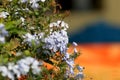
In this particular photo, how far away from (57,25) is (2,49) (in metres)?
0.35

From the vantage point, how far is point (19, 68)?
6.78 feet

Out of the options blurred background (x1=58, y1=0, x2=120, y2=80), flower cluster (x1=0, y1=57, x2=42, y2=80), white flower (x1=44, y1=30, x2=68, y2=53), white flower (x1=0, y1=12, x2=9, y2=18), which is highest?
blurred background (x1=58, y1=0, x2=120, y2=80)

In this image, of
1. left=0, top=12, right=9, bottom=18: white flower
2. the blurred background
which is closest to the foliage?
left=0, top=12, right=9, bottom=18: white flower

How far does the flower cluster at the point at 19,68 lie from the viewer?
2037 millimetres

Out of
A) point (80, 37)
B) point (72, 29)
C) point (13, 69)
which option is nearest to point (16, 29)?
point (13, 69)

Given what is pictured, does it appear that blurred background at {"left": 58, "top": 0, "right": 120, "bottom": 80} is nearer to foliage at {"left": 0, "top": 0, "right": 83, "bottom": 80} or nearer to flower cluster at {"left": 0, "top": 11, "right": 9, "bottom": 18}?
foliage at {"left": 0, "top": 0, "right": 83, "bottom": 80}

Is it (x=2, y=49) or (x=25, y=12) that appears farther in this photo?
(x=25, y=12)

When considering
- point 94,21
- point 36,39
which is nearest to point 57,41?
point 36,39

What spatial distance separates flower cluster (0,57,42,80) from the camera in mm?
2037

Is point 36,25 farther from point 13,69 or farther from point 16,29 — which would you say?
point 13,69

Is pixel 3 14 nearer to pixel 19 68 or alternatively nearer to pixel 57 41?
pixel 57 41

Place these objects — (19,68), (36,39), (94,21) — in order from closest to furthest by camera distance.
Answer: (19,68)
(36,39)
(94,21)

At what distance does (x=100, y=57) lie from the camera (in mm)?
6062

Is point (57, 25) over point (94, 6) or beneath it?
beneath
